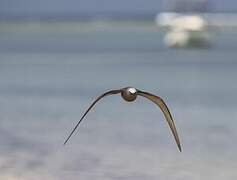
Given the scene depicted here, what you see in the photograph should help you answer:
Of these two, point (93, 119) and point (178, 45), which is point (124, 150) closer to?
point (93, 119)

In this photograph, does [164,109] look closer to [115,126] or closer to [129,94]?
[129,94]

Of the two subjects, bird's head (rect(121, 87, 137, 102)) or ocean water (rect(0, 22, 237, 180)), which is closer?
bird's head (rect(121, 87, 137, 102))

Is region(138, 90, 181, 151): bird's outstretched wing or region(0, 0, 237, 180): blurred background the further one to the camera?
region(0, 0, 237, 180): blurred background

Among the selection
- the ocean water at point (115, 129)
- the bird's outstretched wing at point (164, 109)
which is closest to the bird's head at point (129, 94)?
the bird's outstretched wing at point (164, 109)

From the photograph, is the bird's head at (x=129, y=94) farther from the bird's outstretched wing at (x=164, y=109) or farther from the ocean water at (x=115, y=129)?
the ocean water at (x=115, y=129)

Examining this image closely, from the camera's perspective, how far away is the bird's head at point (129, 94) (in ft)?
11.4

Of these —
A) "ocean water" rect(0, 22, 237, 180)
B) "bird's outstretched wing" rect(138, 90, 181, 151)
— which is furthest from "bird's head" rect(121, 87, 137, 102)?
"ocean water" rect(0, 22, 237, 180)

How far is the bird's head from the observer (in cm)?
347

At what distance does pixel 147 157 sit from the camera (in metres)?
7.60

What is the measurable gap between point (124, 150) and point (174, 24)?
31.0m

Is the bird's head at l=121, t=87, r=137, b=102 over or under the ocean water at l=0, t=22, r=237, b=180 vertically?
under

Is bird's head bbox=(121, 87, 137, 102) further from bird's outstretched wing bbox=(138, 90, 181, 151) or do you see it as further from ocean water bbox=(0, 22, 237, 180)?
ocean water bbox=(0, 22, 237, 180)

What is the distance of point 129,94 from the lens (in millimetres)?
3488

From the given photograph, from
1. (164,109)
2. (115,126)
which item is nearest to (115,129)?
(115,126)
